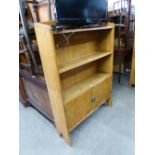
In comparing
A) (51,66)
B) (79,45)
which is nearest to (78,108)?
(51,66)

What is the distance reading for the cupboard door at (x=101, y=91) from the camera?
5.82ft

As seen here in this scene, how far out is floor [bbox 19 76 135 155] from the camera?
58.3 inches

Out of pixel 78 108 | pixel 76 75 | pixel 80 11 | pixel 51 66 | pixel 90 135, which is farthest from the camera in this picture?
pixel 76 75

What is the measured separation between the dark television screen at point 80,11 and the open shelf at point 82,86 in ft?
2.60

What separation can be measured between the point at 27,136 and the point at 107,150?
108 cm

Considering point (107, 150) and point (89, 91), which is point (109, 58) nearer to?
point (89, 91)

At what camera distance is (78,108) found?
60.7 inches

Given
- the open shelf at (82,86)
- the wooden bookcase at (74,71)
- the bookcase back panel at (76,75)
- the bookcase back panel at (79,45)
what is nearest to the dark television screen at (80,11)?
the wooden bookcase at (74,71)

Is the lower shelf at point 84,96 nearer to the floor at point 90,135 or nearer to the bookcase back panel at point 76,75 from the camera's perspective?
the bookcase back panel at point 76,75

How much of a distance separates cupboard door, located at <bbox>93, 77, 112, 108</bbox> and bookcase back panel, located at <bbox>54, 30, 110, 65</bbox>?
1.58 feet

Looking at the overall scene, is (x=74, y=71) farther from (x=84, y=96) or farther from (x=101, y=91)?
(x=101, y=91)

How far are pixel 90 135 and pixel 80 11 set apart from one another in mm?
1513
